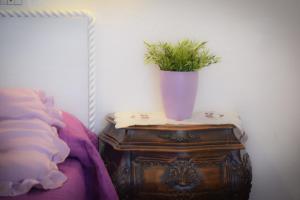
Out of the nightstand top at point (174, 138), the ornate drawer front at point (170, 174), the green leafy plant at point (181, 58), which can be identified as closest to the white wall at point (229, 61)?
the green leafy plant at point (181, 58)

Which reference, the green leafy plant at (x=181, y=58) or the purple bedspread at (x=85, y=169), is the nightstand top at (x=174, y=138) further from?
the green leafy plant at (x=181, y=58)

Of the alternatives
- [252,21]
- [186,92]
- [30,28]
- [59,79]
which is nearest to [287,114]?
[252,21]

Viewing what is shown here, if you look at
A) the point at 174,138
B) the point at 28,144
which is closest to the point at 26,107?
the point at 28,144

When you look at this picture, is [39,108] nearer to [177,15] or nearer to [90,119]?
[90,119]

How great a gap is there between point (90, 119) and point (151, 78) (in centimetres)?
37

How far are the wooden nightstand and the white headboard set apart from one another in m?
0.38

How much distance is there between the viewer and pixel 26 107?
125 centimetres

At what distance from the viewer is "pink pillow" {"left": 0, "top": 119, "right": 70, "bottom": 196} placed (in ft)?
3.29

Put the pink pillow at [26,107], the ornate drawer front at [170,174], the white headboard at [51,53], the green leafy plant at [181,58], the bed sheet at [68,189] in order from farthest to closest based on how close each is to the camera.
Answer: the white headboard at [51,53] < the green leafy plant at [181,58] < the ornate drawer front at [170,174] < the pink pillow at [26,107] < the bed sheet at [68,189]

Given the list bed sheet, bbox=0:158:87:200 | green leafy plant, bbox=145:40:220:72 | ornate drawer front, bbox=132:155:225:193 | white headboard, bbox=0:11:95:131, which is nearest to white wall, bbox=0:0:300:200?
white headboard, bbox=0:11:95:131

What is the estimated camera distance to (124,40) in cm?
171

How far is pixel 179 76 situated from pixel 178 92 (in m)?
0.07

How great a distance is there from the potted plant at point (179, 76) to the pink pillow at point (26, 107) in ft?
1.61

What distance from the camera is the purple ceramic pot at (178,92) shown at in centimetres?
151
